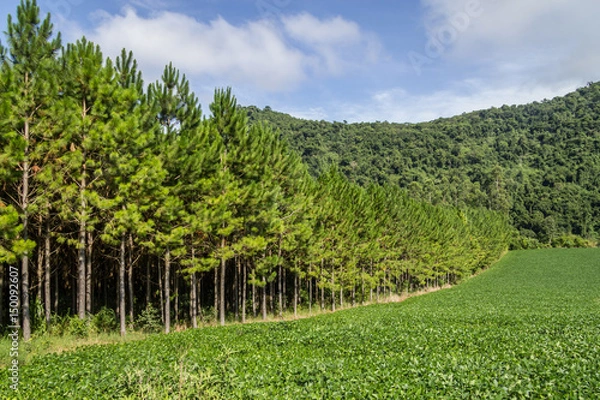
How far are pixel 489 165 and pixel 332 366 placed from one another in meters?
180

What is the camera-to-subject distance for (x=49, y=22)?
14.2m

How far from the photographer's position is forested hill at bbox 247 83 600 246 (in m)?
120

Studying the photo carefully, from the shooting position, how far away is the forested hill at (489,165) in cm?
12006

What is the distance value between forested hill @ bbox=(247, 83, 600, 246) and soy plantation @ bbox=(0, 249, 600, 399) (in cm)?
8631

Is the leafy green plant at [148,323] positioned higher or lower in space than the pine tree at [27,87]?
lower

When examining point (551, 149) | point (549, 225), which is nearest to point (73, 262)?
point (549, 225)

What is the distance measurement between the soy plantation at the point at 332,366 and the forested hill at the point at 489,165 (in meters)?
86.3

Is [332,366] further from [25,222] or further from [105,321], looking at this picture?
[105,321]

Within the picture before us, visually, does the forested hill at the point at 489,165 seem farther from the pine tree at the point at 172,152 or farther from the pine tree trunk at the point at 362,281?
the pine tree at the point at 172,152

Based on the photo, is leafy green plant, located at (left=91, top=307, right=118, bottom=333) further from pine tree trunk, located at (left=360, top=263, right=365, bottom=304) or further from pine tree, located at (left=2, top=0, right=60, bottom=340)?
pine tree trunk, located at (left=360, top=263, right=365, bottom=304)

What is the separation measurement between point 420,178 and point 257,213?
133805 mm

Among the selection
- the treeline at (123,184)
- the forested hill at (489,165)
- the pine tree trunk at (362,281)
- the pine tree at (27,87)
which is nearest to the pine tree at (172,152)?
the treeline at (123,184)

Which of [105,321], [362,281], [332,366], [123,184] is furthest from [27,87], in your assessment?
[362,281]

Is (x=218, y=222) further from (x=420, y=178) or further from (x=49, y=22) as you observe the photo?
(x=420, y=178)
